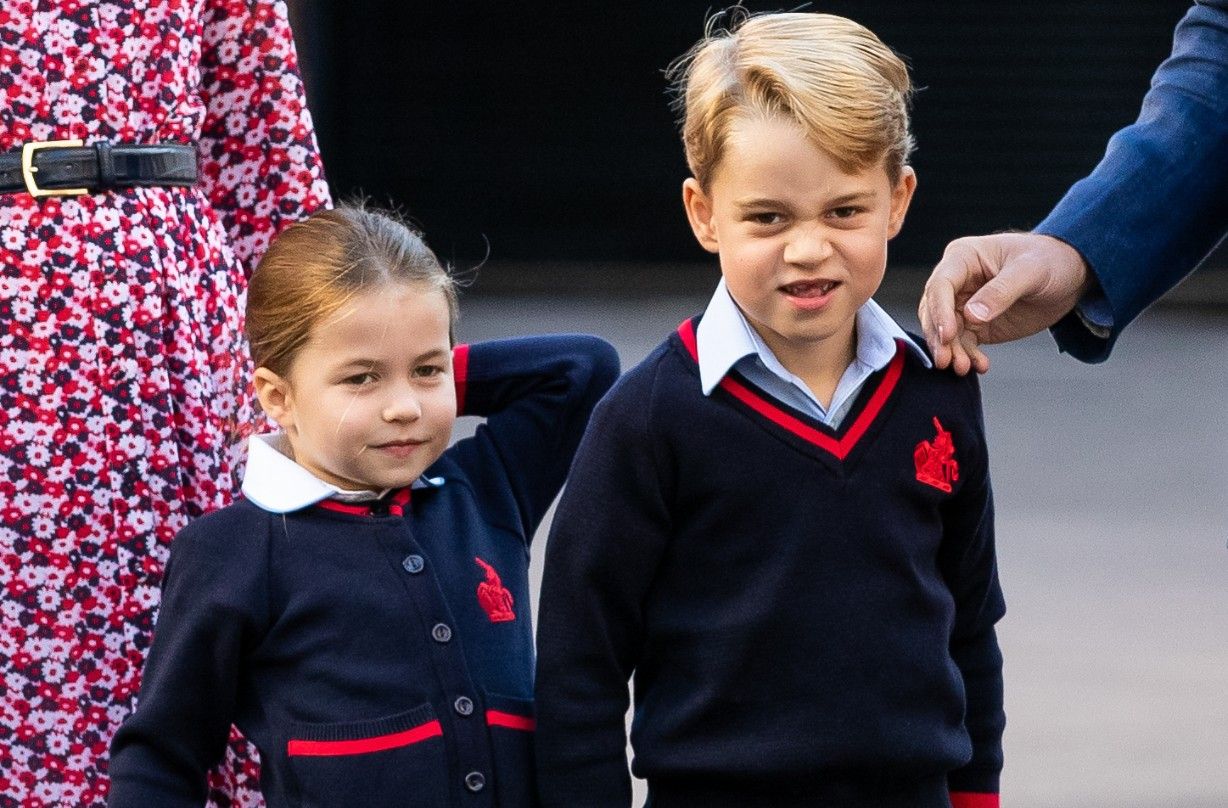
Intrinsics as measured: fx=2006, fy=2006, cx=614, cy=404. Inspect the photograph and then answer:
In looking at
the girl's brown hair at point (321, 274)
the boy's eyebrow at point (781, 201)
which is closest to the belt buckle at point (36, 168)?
the girl's brown hair at point (321, 274)

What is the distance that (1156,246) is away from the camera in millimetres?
2342

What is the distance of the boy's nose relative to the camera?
6.82 feet

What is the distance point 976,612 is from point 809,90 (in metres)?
0.64

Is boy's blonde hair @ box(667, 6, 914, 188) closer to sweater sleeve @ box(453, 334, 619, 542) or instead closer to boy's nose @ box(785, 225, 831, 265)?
boy's nose @ box(785, 225, 831, 265)

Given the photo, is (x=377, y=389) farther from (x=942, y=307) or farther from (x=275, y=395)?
(x=942, y=307)

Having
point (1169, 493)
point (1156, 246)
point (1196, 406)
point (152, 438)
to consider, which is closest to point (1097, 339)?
point (1156, 246)

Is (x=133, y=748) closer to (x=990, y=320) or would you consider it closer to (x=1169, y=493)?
(x=990, y=320)

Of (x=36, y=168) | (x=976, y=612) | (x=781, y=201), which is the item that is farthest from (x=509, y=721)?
(x=36, y=168)

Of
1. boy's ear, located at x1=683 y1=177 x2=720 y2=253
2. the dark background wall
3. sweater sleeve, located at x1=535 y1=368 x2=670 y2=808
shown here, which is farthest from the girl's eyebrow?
the dark background wall

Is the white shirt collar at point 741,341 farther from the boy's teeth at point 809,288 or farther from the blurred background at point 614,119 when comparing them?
the blurred background at point 614,119

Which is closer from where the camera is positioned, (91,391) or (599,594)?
(599,594)

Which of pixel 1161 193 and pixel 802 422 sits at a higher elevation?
pixel 1161 193

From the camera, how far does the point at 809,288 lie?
2.12m

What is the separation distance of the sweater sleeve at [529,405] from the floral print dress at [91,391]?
36 centimetres
